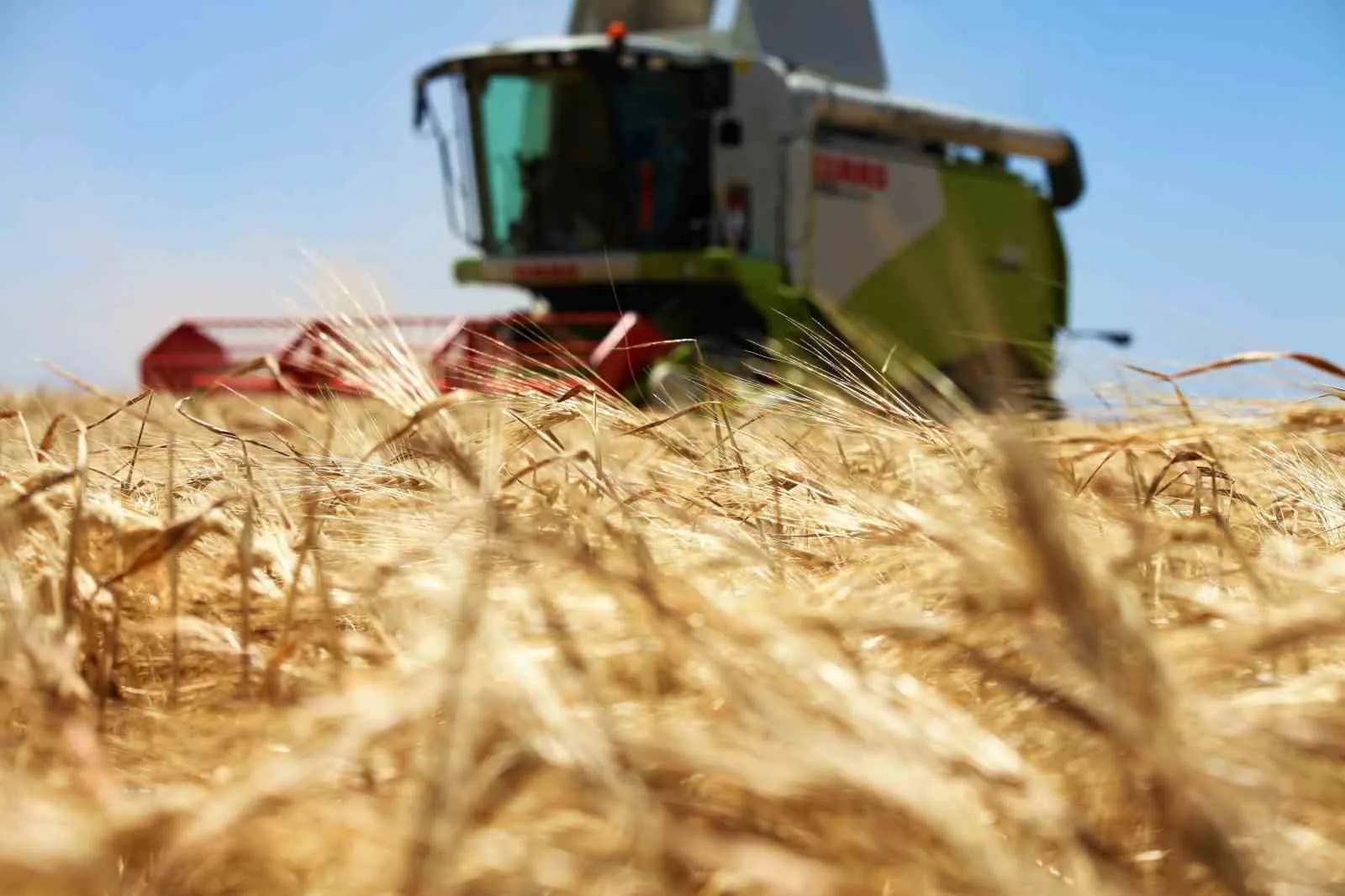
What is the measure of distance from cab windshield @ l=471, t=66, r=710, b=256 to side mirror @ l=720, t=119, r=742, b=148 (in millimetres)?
179

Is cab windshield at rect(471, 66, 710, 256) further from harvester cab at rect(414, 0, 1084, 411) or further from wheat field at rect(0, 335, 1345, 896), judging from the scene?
wheat field at rect(0, 335, 1345, 896)

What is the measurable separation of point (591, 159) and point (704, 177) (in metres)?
0.70

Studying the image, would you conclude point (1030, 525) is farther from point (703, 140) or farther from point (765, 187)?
point (765, 187)

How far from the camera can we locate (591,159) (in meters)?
7.13

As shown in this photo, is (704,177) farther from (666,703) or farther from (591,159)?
(666,703)

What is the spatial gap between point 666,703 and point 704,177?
6994mm

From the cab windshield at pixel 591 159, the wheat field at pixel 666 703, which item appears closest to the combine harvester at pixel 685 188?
the cab windshield at pixel 591 159

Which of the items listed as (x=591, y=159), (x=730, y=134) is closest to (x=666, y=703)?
(x=591, y=159)

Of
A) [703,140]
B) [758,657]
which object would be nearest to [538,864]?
[758,657]

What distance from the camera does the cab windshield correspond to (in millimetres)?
7027

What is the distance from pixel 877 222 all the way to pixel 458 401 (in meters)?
0.24

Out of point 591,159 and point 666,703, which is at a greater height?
point 666,703

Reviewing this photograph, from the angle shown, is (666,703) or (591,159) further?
(591,159)

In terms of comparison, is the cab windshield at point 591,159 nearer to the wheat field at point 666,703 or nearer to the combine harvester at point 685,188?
the combine harvester at point 685,188
